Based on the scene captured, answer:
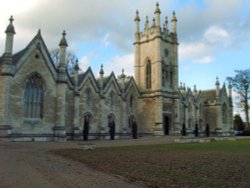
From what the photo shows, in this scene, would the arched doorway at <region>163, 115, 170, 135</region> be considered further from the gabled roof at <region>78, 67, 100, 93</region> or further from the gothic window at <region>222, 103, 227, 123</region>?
the gothic window at <region>222, 103, 227, 123</region>

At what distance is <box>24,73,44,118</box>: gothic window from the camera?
3052 cm

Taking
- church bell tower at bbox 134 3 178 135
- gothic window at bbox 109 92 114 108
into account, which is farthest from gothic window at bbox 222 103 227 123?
gothic window at bbox 109 92 114 108

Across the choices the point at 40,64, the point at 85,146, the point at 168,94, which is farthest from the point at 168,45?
the point at 85,146

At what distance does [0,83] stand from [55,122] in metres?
6.73

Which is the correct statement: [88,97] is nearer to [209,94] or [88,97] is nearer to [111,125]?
[111,125]

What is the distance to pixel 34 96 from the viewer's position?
3114 cm

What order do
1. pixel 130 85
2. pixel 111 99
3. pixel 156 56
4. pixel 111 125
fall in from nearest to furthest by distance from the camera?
pixel 111 125 < pixel 111 99 < pixel 130 85 < pixel 156 56

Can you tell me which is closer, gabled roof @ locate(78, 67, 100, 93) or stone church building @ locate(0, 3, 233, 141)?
stone church building @ locate(0, 3, 233, 141)

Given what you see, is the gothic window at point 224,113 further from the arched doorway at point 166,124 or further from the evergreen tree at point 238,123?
the arched doorway at point 166,124

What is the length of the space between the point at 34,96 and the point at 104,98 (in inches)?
475

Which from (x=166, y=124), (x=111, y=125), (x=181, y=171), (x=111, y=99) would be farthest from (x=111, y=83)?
(x=181, y=171)

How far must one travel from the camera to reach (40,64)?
31719 millimetres

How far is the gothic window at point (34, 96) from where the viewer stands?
30.5 m

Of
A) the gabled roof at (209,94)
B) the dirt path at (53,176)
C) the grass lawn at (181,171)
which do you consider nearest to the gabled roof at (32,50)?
the grass lawn at (181,171)
